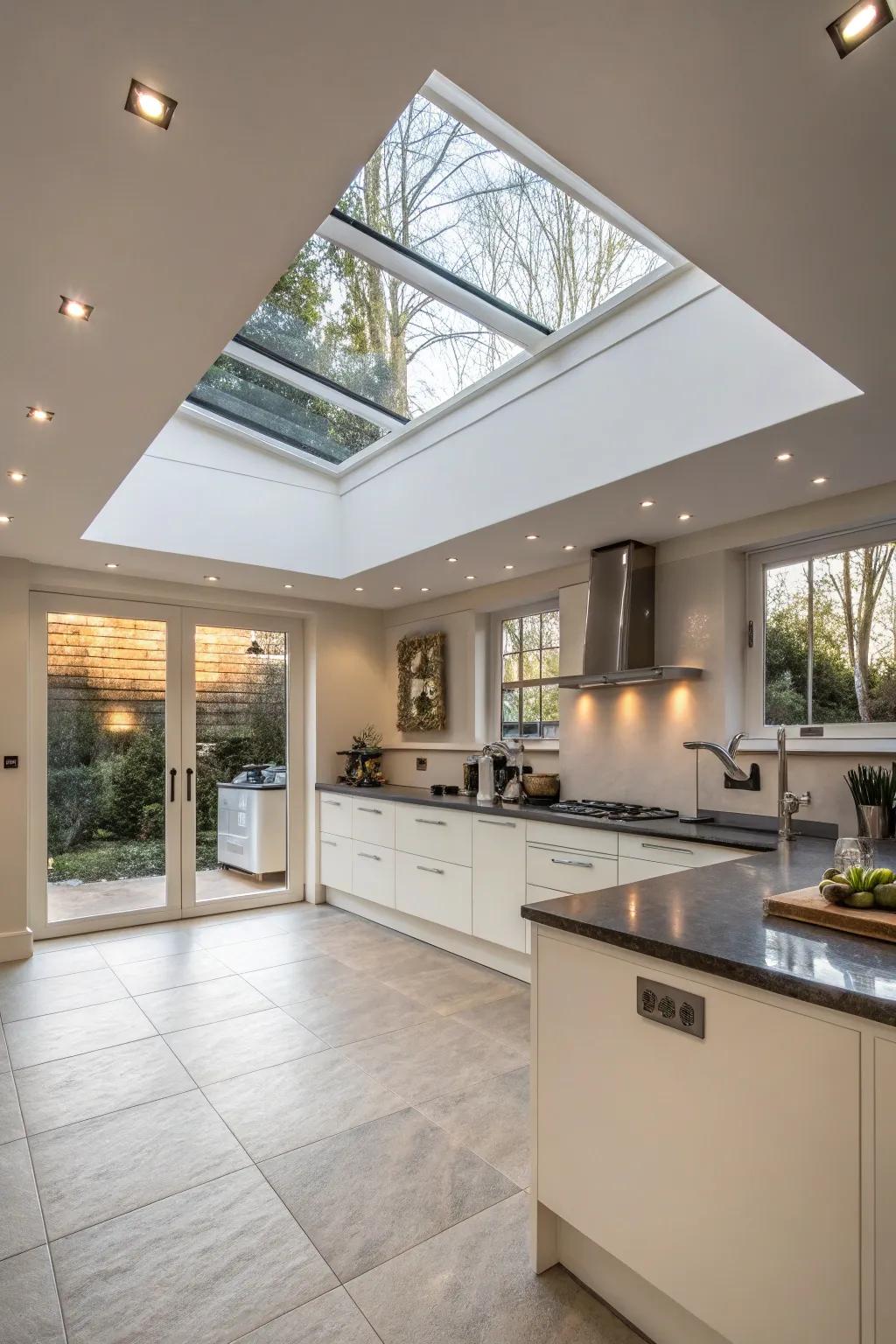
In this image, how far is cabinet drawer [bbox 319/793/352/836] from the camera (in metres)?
5.24

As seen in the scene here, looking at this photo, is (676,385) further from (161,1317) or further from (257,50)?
(161,1317)

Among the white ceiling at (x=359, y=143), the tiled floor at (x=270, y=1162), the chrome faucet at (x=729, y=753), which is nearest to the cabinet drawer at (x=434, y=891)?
the tiled floor at (x=270, y=1162)

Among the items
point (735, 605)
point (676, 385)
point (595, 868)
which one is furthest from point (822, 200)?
point (595, 868)

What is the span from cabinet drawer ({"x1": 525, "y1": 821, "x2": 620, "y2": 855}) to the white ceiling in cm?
201

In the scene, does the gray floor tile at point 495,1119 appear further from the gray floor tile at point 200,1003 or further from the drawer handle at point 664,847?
the gray floor tile at point 200,1003

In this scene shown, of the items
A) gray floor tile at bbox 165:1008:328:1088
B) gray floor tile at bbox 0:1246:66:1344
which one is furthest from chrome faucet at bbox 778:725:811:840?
gray floor tile at bbox 0:1246:66:1344

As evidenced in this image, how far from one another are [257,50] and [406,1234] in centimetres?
253

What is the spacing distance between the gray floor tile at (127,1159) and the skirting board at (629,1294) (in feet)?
3.32

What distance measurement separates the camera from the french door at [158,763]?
471 cm

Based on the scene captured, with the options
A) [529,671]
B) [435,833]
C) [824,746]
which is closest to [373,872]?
[435,833]

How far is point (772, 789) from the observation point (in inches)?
131

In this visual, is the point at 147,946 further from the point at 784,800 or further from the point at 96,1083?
the point at 784,800

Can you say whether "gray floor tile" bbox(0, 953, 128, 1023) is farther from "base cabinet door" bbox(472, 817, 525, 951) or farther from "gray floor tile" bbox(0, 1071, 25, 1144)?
"base cabinet door" bbox(472, 817, 525, 951)

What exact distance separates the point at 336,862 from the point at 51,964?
1851mm
